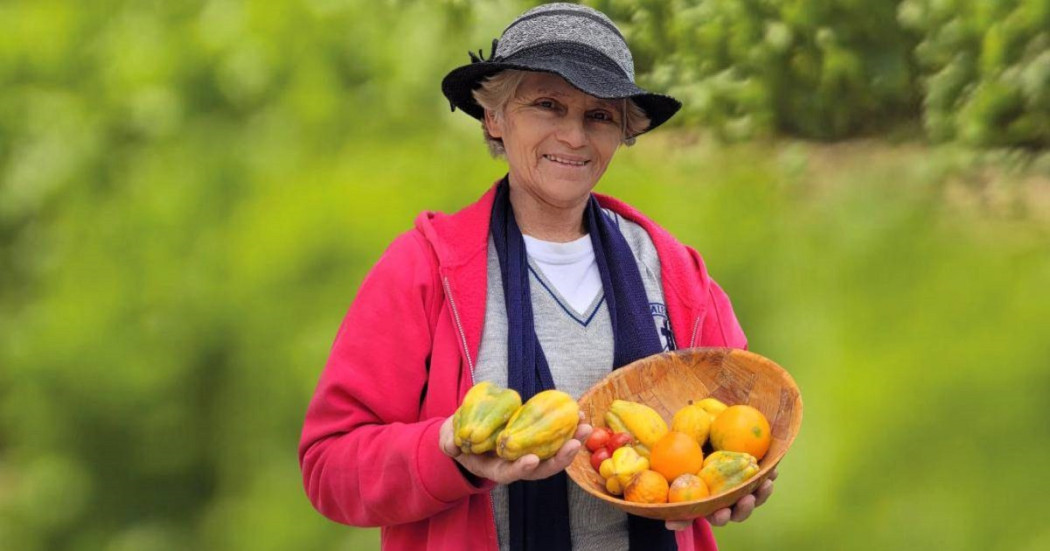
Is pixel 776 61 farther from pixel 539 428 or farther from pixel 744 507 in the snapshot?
pixel 539 428

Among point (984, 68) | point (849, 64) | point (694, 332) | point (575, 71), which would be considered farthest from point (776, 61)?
point (575, 71)

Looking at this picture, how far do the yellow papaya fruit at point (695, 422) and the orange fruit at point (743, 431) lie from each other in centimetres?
2

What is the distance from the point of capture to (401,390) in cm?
168

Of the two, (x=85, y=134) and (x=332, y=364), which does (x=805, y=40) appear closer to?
(x=332, y=364)

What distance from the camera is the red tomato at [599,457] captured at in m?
1.72

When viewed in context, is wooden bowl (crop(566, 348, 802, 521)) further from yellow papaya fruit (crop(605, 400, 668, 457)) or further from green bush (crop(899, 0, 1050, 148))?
green bush (crop(899, 0, 1050, 148))

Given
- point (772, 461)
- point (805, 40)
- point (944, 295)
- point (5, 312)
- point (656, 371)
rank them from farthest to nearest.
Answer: point (5, 312) → point (805, 40) → point (944, 295) → point (656, 371) → point (772, 461)

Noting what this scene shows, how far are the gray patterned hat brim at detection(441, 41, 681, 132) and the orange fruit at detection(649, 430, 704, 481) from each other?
496 millimetres

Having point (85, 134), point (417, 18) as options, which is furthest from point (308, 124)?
point (85, 134)

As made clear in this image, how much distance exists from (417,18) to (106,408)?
4.12 ft

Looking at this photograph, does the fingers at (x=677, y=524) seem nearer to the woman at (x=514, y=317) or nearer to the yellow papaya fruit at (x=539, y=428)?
the woman at (x=514, y=317)

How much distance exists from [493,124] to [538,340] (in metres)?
0.35

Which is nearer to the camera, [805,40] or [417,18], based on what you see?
[805,40]

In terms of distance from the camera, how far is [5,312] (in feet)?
9.98
